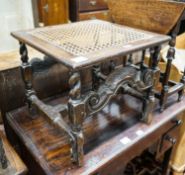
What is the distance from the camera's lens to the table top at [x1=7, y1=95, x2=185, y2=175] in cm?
69

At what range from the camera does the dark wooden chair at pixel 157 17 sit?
79cm

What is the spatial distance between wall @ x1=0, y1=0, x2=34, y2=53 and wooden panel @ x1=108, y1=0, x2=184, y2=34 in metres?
0.81

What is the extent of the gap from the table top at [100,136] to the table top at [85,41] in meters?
0.26

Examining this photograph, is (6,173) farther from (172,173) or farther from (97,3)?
(97,3)

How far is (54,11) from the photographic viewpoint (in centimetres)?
156

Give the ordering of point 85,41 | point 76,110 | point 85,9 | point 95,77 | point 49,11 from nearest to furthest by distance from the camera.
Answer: point 76,110 → point 85,41 → point 95,77 → point 49,11 → point 85,9

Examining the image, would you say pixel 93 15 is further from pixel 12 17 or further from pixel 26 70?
pixel 26 70

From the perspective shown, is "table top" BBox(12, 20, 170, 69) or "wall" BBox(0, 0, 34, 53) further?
"wall" BBox(0, 0, 34, 53)

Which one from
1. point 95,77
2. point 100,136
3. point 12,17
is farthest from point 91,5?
point 100,136

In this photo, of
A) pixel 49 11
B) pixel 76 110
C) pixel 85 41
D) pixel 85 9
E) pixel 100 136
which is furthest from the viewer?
pixel 85 9

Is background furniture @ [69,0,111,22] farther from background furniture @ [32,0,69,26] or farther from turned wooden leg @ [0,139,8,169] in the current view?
turned wooden leg @ [0,139,8,169]

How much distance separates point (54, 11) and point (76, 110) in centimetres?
115

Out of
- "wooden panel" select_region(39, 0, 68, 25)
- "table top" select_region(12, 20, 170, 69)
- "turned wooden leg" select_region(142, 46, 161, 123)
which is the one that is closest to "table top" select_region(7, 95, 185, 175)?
"turned wooden leg" select_region(142, 46, 161, 123)

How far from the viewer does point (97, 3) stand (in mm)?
1803
